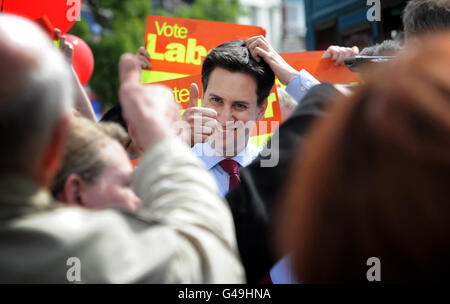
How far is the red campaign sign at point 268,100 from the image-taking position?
285 cm

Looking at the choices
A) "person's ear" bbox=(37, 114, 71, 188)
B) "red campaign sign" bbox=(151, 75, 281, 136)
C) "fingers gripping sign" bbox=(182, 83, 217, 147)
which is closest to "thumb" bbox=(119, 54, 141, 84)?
"person's ear" bbox=(37, 114, 71, 188)

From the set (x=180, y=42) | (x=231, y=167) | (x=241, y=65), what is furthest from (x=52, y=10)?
(x=231, y=167)

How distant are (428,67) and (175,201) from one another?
20.6 inches

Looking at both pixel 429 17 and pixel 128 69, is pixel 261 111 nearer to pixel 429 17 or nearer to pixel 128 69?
pixel 429 17

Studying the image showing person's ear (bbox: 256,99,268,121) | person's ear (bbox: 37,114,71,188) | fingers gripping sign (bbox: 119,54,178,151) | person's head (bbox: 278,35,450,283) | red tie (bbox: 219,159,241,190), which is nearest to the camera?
person's head (bbox: 278,35,450,283)

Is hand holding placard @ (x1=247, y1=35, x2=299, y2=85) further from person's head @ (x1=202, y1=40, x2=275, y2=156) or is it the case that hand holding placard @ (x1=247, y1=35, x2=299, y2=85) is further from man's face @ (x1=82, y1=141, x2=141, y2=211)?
man's face @ (x1=82, y1=141, x2=141, y2=211)

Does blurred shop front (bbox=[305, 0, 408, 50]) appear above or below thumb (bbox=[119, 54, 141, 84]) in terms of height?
above

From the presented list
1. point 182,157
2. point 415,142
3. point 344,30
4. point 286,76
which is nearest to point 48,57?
point 182,157

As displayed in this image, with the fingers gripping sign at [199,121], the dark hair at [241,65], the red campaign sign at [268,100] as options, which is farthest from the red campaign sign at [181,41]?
the fingers gripping sign at [199,121]

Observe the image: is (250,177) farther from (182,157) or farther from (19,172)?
(19,172)

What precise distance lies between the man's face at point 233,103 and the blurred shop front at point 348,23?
1181 millimetres

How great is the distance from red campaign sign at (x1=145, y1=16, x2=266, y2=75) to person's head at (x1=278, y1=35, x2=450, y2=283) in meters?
2.31

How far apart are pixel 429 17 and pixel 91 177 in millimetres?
1439

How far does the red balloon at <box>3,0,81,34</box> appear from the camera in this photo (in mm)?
2841
